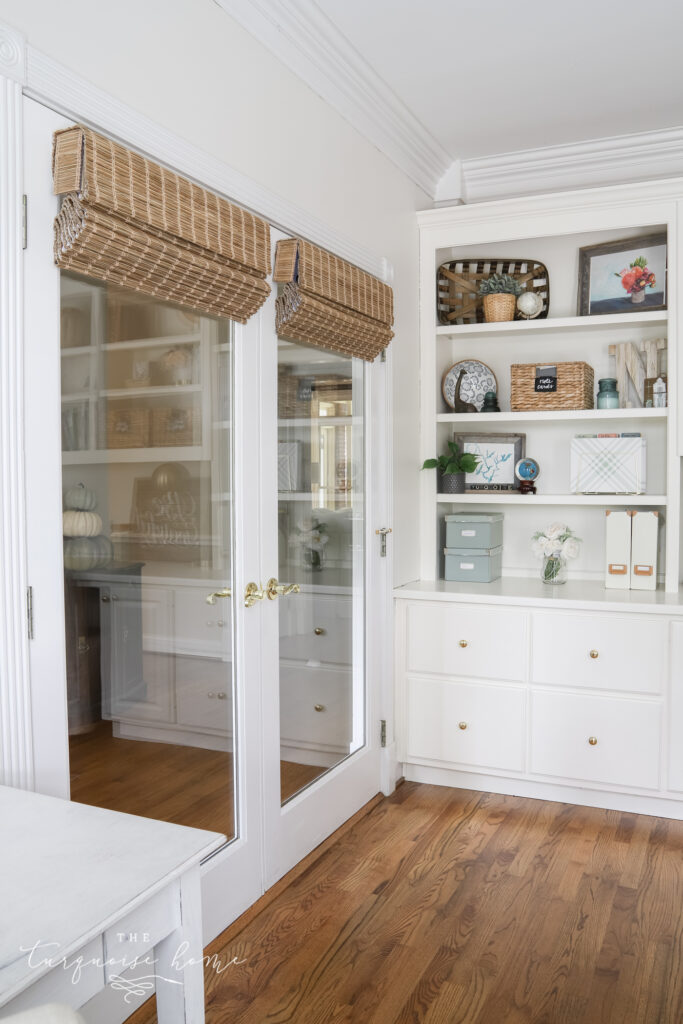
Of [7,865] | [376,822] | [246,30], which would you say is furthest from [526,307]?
[7,865]

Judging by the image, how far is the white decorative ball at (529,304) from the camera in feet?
11.9

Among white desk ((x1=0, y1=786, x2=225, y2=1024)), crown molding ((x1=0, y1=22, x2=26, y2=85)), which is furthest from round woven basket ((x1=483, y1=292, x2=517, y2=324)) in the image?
white desk ((x1=0, y1=786, x2=225, y2=1024))

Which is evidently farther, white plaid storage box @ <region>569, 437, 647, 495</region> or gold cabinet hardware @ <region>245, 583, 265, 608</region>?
white plaid storage box @ <region>569, 437, 647, 495</region>

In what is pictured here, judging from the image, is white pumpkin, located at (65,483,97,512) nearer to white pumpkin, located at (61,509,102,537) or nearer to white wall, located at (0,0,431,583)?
white pumpkin, located at (61,509,102,537)

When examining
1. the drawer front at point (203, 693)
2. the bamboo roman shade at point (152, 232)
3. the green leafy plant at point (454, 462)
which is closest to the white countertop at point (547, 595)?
the green leafy plant at point (454, 462)

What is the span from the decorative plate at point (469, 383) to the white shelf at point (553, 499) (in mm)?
411

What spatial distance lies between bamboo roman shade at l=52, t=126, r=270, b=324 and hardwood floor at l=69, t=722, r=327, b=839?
1.09m

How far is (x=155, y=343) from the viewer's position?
2.11 metres

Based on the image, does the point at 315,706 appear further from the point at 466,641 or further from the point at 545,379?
the point at 545,379

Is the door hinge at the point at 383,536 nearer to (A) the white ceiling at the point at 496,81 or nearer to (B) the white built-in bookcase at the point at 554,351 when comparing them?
(B) the white built-in bookcase at the point at 554,351

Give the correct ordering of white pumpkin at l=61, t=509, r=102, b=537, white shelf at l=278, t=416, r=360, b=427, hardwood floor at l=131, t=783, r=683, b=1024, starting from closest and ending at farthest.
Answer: white pumpkin at l=61, t=509, r=102, b=537 → hardwood floor at l=131, t=783, r=683, b=1024 → white shelf at l=278, t=416, r=360, b=427

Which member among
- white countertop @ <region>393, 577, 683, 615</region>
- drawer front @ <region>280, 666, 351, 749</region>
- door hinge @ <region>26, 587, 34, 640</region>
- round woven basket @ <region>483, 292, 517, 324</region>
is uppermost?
round woven basket @ <region>483, 292, 517, 324</region>

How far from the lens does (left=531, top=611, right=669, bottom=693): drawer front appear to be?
3078 mm

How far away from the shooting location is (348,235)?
2994 millimetres
